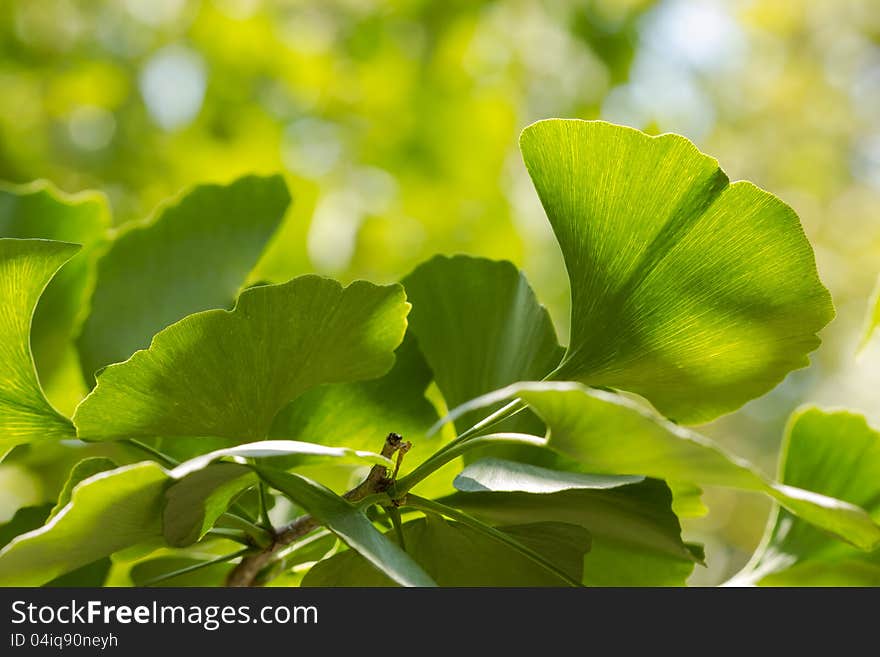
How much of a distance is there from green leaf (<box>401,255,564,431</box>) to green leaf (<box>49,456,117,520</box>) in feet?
0.30

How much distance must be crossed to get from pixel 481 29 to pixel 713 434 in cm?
162

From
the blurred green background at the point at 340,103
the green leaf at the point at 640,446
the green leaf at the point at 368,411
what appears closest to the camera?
the green leaf at the point at 640,446

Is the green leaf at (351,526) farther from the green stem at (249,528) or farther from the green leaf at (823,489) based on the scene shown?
the green leaf at (823,489)

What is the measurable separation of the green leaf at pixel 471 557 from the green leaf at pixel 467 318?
41 millimetres

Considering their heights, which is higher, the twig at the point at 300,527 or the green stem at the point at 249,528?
the green stem at the point at 249,528

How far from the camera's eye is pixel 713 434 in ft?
8.00

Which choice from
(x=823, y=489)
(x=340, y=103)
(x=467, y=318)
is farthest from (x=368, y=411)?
(x=340, y=103)

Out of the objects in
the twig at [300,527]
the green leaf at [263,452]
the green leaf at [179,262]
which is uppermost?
the green leaf at [179,262]

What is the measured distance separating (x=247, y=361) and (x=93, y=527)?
46 millimetres

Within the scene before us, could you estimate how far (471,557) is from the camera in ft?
0.72

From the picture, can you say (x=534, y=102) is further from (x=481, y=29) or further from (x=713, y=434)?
(x=713, y=434)

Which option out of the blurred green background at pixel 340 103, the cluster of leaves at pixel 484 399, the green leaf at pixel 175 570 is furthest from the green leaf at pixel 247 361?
the blurred green background at pixel 340 103

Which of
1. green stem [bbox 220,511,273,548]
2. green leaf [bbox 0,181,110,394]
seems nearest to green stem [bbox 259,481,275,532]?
green stem [bbox 220,511,273,548]

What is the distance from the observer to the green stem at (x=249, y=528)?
232mm
